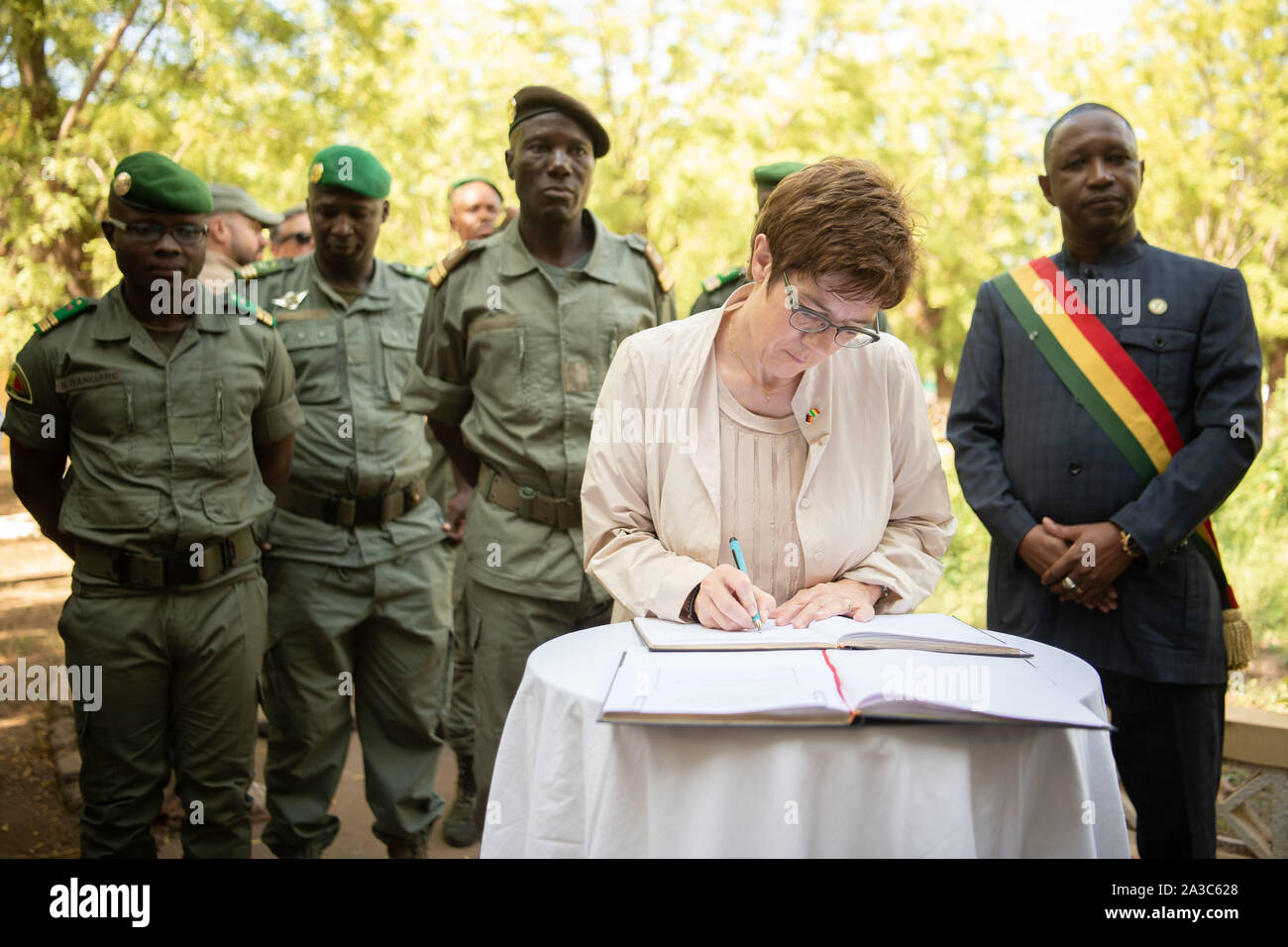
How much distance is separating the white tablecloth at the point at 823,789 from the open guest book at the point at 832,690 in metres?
0.06

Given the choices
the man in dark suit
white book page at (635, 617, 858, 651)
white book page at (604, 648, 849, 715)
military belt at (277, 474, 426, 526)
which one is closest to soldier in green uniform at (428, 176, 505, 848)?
military belt at (277, 474, 426, 526)

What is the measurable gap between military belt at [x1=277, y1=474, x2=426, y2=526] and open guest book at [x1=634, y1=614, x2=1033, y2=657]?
1927mm

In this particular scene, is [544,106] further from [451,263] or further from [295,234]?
[295,234]

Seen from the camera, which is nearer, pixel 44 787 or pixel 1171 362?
pixel 1171 362

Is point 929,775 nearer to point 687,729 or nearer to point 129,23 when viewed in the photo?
point 687,729

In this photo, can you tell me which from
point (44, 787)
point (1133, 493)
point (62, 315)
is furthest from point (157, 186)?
point (44, 787)

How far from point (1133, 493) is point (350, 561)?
253cm

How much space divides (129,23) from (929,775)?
8.95 meters

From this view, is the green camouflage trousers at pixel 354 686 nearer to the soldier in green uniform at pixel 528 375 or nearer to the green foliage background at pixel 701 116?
the soldier in green uniform at pixel 528 375

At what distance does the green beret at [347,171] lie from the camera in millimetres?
3953

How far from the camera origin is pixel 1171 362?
3.06 meters
